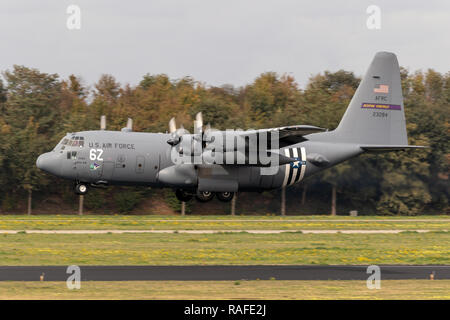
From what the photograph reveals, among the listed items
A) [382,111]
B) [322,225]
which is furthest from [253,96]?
[322,225]

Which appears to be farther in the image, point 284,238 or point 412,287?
point 284,238

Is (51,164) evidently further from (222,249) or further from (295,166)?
(222,249)

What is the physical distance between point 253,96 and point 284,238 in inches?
1239

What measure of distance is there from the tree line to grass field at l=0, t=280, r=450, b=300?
26243 millimetres

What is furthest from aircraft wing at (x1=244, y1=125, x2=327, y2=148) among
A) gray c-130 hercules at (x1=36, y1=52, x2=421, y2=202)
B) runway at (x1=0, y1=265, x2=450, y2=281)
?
runway at (x1=0, y1=265, x2=450, y2=281)

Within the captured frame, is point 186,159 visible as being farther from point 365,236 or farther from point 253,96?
point 253,96

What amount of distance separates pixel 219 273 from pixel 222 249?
5.83 m

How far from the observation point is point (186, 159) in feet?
104

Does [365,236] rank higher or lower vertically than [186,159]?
lower

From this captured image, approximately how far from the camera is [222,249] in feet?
74.8

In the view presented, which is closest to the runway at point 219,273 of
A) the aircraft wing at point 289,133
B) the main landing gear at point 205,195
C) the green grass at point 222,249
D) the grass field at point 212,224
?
the green grass at point 222,249

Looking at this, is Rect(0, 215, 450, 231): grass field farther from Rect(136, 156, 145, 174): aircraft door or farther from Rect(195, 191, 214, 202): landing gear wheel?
Rect(136, 156, 145, 174): aircraft door

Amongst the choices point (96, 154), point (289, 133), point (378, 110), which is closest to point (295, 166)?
point (289, 133)

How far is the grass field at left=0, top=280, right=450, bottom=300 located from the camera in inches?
541
